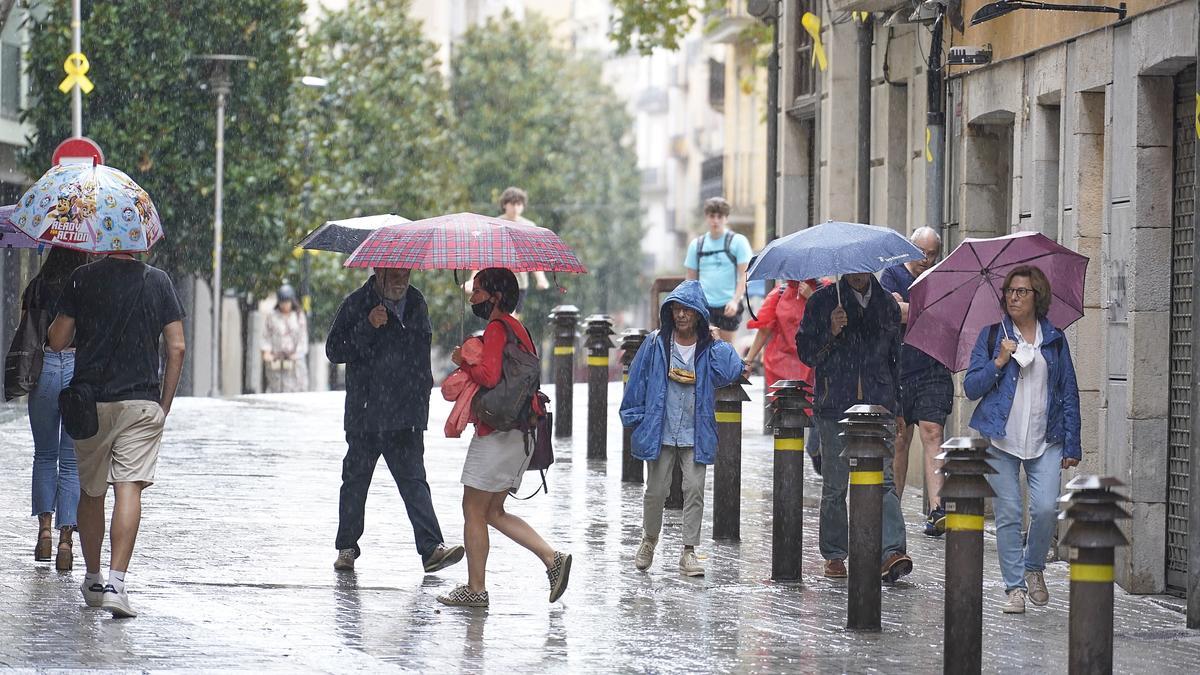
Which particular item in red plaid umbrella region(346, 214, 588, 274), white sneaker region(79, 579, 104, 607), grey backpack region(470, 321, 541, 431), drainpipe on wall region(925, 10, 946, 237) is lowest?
white sneaker region(79, 579, 104, 607)

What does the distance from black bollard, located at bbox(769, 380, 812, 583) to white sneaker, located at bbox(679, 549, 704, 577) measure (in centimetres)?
39

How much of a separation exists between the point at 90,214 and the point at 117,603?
176 cm

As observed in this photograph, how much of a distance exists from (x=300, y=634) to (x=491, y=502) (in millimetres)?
1368

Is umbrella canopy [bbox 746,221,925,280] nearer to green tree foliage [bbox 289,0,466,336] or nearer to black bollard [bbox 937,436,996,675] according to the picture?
black bollard [bbox 937,436,996,675]

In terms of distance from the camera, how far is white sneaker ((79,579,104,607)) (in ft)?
34.5

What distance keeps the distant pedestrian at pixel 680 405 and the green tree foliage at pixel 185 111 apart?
22.9m

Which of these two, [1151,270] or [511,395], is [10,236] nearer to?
[511,395]

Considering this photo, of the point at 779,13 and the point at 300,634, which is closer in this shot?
the point at 300,634

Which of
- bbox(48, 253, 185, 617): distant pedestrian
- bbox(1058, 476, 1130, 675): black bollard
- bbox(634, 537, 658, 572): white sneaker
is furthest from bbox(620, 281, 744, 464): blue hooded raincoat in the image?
bbox(1058, 476, 1130, 675): black bollard

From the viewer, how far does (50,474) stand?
12109 millimetres

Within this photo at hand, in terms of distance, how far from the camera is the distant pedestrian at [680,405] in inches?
484

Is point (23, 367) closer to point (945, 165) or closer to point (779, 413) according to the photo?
point (779, 413)

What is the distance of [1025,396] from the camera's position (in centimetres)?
1111

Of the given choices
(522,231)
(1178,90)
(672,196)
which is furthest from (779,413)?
(672,196)
